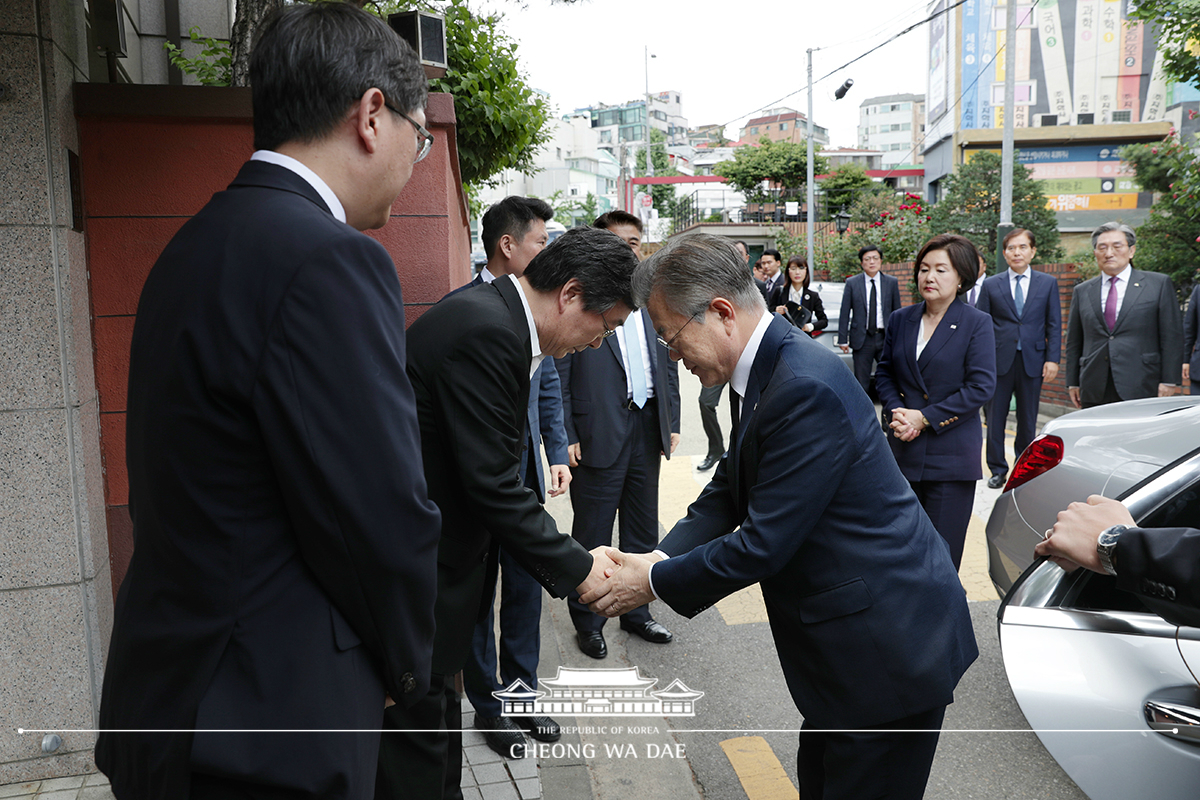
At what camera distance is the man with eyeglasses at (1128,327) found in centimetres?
657

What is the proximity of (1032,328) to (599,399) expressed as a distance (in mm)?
4717

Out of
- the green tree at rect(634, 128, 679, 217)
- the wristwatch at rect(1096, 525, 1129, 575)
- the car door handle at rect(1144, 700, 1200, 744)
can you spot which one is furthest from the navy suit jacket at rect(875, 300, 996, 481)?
the green tree at rect(634, 128, 679, 217)

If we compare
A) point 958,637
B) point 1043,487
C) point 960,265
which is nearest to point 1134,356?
point 960,265

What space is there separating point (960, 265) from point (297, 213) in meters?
3.78

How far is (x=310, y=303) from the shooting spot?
1.19 meters

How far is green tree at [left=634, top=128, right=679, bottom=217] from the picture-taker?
59.9 meters

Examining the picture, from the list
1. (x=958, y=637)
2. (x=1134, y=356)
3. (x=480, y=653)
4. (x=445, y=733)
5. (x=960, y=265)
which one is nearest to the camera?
(x=958, y=637)

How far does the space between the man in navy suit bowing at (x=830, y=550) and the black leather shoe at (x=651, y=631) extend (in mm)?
2222

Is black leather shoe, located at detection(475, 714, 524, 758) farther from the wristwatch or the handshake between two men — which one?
the wristwatch

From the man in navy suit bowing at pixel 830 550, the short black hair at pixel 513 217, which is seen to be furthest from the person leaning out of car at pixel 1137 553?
the short black hair at pixel 513 217

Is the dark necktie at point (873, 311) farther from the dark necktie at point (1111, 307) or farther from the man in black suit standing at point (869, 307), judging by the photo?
Result: the dark necktie at point (1111, 307)

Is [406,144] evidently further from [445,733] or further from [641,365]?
[641,365]

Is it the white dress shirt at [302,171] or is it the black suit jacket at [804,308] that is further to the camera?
the black suit jacket at [804,308]

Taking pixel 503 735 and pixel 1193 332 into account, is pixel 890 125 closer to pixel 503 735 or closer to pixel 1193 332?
pixel 1193 332
